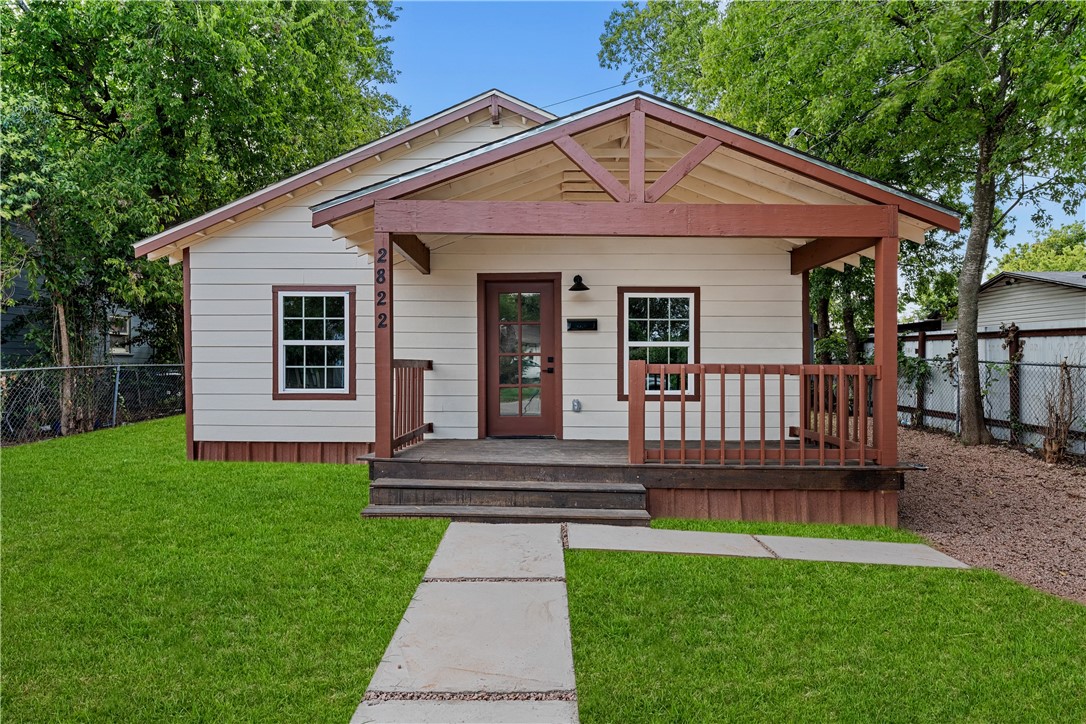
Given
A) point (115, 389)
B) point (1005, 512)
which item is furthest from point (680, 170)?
point (115, 389)

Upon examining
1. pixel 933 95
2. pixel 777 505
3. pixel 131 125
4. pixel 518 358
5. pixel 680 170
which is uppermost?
pixel 131 125

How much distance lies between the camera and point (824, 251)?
6.45 m

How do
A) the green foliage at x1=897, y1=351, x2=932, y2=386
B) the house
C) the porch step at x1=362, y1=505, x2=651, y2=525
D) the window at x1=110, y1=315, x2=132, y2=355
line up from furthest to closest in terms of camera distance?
the window at x1=110, y1=315, x2=132, y2=355, the green foliage at x1=897, y1=351, x2=932, y2=386, the house, the porch step at x1=362, y1=505, x2=651, y2=525

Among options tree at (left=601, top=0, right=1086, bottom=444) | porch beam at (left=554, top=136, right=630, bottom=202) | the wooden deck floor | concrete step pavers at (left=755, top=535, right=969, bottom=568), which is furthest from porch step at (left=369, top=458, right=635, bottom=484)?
tree at (left=601, top=0, right=1086, bottom=444)

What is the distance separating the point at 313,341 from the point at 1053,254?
1549 inches

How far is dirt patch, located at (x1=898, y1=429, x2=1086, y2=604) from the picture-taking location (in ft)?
14.6

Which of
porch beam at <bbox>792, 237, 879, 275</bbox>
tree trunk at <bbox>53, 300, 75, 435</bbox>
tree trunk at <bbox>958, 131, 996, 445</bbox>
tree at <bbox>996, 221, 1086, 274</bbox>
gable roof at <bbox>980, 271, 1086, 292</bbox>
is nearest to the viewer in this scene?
porch beam at <bbox>792, 237, 879, 275</bbox>

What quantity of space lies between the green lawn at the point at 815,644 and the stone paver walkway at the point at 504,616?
0.15 m

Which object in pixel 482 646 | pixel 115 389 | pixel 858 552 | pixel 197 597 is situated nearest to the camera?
pixel 482 646

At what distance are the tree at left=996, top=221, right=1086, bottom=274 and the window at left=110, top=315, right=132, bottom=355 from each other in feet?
107

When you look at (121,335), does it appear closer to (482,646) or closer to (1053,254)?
(482,646)

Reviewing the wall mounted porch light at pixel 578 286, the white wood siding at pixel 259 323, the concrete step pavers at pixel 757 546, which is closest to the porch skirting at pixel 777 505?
the concrete step pavers at pixel 757 546

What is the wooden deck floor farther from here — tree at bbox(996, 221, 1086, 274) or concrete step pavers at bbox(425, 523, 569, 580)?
tree at bbox(996, 221, 1086, 274)

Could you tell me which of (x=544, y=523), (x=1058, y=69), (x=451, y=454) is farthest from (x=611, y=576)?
(x=1058, y=69)
